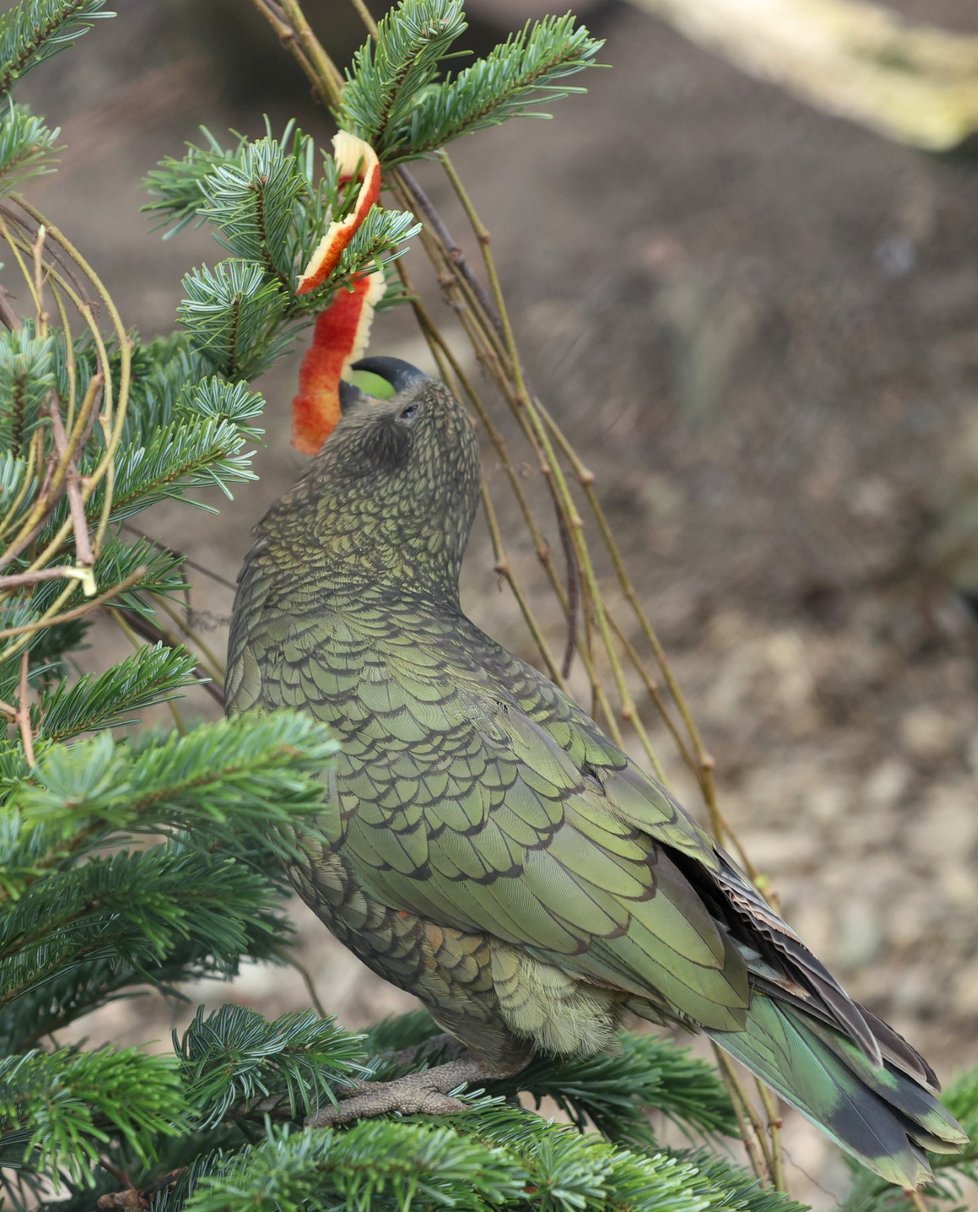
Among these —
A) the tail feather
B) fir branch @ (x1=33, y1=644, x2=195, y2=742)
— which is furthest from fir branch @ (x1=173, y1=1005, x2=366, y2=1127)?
the tail feather

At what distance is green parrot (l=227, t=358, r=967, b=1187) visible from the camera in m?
1.50

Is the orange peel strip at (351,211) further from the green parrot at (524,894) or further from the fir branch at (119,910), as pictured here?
the fir branch at (119,910)

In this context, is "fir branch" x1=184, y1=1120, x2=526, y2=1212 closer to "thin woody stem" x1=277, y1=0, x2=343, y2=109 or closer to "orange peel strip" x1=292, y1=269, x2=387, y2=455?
"orange peel strip" x1=292, y1=269, x2=387, y2=455

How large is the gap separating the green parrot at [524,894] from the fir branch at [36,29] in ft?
2.43

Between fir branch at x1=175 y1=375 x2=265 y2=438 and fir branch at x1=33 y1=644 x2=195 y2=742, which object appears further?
fir branch at x1=175 y1=375 x2=265 y2=438

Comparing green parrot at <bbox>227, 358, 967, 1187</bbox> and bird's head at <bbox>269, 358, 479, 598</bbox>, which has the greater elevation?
bird's head at <bbox>269, 358, 479, 598</bbox>

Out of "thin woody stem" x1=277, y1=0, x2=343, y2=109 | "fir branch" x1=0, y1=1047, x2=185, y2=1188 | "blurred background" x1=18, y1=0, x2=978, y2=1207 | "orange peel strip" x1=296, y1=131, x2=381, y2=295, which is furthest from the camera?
"blurred background" x1=18, y1=0, x2=978, y2=1207

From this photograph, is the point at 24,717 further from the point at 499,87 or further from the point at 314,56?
the point at 314,56

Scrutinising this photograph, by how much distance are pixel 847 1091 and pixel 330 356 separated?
1.24 metres

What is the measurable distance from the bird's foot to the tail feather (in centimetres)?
35

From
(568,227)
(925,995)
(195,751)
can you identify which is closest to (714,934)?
(195,751)

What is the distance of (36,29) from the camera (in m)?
1.33

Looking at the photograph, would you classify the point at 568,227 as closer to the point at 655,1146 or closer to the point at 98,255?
the point at 98,255

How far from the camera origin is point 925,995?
3.70 metres
